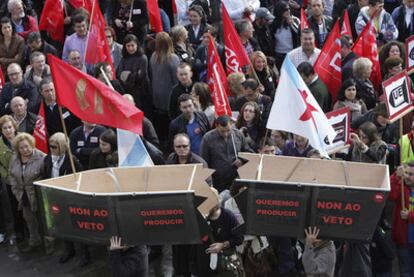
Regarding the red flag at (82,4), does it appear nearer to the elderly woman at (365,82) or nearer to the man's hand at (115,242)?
the elderly woman at (365,82)

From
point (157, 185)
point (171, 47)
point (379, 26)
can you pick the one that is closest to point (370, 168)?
point (157, 185)

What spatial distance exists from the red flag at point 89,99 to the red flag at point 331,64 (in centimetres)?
433

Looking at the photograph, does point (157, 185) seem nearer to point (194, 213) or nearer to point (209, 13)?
point (194, 213)

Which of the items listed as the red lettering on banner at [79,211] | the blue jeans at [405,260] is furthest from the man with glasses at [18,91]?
the blue jeans at [405,260]

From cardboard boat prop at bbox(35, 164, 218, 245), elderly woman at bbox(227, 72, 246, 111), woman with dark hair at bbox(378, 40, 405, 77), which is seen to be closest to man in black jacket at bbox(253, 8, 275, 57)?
woman with dark hair at bbox(378, 40, 405, 77)

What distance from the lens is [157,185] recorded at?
31.4 ft

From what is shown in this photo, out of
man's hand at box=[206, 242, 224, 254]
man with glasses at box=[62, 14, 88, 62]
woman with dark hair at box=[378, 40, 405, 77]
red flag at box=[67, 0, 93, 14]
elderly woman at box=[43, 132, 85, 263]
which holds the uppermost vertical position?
red flag at box=[67, 0, 93, 14]

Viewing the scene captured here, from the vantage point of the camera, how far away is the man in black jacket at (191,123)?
39.4 ft

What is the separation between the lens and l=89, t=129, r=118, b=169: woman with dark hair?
37.3 ft

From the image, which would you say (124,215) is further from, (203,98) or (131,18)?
(131,18)

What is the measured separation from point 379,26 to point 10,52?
576 centimetres

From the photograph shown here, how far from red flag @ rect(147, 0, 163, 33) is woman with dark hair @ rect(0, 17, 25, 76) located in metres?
2.01

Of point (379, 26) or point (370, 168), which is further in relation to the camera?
point (379, 26)

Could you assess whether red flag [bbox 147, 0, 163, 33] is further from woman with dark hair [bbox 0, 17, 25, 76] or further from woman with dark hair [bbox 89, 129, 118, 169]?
woman with dark hair [bbox 89, 129, 118, 169]
